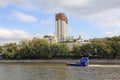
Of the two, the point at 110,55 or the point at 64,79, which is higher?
the point at 110,55

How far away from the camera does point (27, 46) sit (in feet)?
554

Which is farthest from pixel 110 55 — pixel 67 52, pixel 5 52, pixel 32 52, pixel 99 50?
pixel 5 52

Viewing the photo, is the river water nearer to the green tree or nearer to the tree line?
the tree line

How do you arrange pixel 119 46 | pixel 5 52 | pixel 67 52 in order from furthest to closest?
1. pixel 5 52
2. pixel 67 52
3. pixel 119 46

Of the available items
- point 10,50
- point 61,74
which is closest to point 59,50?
point 10,50

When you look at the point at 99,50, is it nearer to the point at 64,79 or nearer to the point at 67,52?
the point at 67,52

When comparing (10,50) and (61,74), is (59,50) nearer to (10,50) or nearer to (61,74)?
(10,50)

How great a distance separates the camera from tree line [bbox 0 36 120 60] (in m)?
153

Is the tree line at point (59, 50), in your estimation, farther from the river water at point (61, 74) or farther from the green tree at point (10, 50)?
the river water at point (61, 74)

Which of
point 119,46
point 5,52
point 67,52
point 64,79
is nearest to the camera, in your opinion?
point 64,79

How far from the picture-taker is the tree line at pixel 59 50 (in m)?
153

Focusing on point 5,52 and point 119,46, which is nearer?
point 119,46

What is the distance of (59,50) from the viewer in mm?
162250

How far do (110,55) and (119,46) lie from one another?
20.3ft
